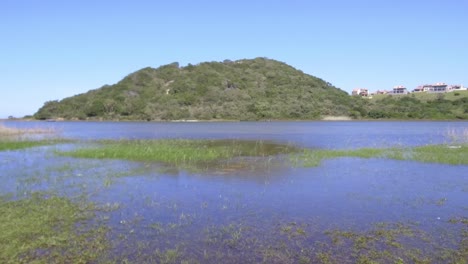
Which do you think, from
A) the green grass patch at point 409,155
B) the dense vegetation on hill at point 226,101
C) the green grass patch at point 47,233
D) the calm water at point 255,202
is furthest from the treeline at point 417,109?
the green grass patch at point 47,233

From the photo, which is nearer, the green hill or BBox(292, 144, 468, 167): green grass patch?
BBox(292, 144, 468, 167): green grass patch

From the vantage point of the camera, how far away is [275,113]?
147500 millimetres

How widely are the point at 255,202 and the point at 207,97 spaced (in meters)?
147

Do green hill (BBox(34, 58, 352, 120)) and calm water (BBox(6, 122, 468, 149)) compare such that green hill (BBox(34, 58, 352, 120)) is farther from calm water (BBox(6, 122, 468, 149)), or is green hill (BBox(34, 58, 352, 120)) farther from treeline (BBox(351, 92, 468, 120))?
calm water (BBox(6, 122, 468, 149))

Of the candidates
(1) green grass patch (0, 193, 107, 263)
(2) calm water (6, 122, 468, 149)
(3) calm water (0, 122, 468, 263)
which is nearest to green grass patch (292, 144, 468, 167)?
(3) calm water (0, 122, 468, 263)

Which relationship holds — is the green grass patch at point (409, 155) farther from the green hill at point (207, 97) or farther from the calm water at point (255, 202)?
the green hill at point (207, 97)

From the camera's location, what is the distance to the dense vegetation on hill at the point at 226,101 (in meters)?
147

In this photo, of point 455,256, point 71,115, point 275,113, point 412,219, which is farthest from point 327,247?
point 71,115

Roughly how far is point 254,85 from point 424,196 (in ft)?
537

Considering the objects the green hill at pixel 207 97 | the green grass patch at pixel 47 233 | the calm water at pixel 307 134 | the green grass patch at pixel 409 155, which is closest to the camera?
the green grass patch at pixel 47 233

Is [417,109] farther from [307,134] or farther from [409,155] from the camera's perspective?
[409,155]

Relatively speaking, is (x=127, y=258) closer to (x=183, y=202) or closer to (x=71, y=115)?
(x=183, y=202)

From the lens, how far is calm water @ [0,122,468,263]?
9345mm

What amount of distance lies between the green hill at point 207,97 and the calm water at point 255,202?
123300 millimetres
